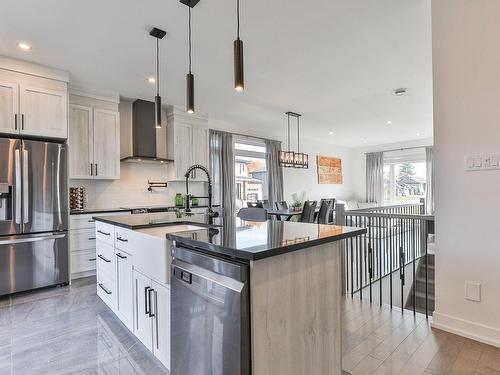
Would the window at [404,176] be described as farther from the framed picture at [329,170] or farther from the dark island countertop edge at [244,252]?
the dark island countertop edge at [244,252]

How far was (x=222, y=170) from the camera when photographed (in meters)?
5.98

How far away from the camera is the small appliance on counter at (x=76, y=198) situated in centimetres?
405

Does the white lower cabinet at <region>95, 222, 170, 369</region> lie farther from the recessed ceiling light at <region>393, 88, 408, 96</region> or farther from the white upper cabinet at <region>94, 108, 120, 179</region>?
the recessed ceiling light at <region>393, 88, 408, 96</region>

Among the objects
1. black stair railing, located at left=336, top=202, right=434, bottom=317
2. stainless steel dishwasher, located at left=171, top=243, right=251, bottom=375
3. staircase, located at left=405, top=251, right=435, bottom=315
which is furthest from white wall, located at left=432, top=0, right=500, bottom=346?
stainless steel dishwasher, located at left=171, top=243, right=251, bottom=375

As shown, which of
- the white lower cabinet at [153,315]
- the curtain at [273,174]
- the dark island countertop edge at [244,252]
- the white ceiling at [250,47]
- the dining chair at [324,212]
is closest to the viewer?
the dark island countertop edge at [244,252]

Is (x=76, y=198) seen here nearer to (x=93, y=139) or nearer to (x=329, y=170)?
(x=93, y=139)

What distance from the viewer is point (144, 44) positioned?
9.66ft

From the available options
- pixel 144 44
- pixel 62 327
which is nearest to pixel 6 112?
pixel 144 44

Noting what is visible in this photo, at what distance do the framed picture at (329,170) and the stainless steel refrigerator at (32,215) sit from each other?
23.0 feet

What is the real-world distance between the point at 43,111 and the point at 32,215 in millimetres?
1267

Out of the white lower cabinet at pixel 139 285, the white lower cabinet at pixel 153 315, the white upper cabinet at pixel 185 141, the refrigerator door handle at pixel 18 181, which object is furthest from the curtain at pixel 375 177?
the refrigerator door handle at pixel 18 181

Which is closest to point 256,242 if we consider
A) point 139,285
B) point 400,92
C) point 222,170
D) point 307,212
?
point 139,285

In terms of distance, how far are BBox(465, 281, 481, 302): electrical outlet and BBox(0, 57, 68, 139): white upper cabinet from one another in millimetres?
4509

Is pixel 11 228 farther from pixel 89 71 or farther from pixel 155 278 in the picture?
pixel 155 278
